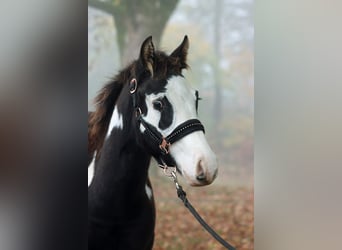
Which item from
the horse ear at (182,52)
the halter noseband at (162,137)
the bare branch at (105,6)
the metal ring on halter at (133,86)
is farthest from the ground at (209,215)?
the bare branch at (105,6)

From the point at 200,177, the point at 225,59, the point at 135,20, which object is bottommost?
the point at 200,177

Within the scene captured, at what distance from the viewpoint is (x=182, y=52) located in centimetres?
175

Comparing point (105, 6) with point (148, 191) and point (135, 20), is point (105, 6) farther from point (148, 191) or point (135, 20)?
point (148, 191)

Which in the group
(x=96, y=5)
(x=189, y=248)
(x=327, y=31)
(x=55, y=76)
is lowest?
(x=189, y=248)

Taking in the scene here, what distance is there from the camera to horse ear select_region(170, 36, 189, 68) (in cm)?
174

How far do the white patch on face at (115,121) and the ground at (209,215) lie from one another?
0.26m

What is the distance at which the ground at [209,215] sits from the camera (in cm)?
176

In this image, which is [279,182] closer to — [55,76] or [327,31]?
[327,31]

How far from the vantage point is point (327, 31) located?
174cm

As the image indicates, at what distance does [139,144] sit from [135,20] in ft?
1.74

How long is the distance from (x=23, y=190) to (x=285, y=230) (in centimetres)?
117

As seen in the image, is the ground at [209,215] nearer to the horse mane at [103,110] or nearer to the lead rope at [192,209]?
the lead rope at [192,209]

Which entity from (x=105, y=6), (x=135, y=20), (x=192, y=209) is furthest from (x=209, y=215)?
(x=105, y=6)

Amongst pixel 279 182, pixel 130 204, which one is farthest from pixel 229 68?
pixel 130 204
